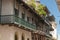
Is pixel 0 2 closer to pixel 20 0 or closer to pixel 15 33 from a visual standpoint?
pixel 20 0

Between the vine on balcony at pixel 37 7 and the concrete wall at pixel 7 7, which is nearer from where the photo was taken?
the concrete wall at pixel 7 7

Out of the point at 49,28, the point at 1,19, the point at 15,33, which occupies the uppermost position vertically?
the point at 1,19

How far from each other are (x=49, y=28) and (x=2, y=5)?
89.6 ft

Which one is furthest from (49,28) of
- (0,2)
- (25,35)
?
(0,2)

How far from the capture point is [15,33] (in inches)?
894

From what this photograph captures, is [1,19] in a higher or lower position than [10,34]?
higher

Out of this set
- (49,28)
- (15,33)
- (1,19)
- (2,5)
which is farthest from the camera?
(49,28)

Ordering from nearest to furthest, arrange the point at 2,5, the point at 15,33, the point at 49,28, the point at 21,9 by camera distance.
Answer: the point at 2,5
the point at 15,33
the point at 21,9
the point at 49,28

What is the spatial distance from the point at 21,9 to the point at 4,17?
224 inches

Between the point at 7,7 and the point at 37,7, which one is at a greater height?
the point at 7,7

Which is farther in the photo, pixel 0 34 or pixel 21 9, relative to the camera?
pixel 21 9

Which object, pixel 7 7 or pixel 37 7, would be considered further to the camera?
pixel 37 7

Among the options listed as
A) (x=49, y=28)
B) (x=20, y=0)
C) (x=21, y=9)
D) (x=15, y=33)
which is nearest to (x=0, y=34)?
(x=15, y=33)

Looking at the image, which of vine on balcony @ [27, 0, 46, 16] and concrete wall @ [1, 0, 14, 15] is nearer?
concrete wall @ [1, 0, 14, 15]
